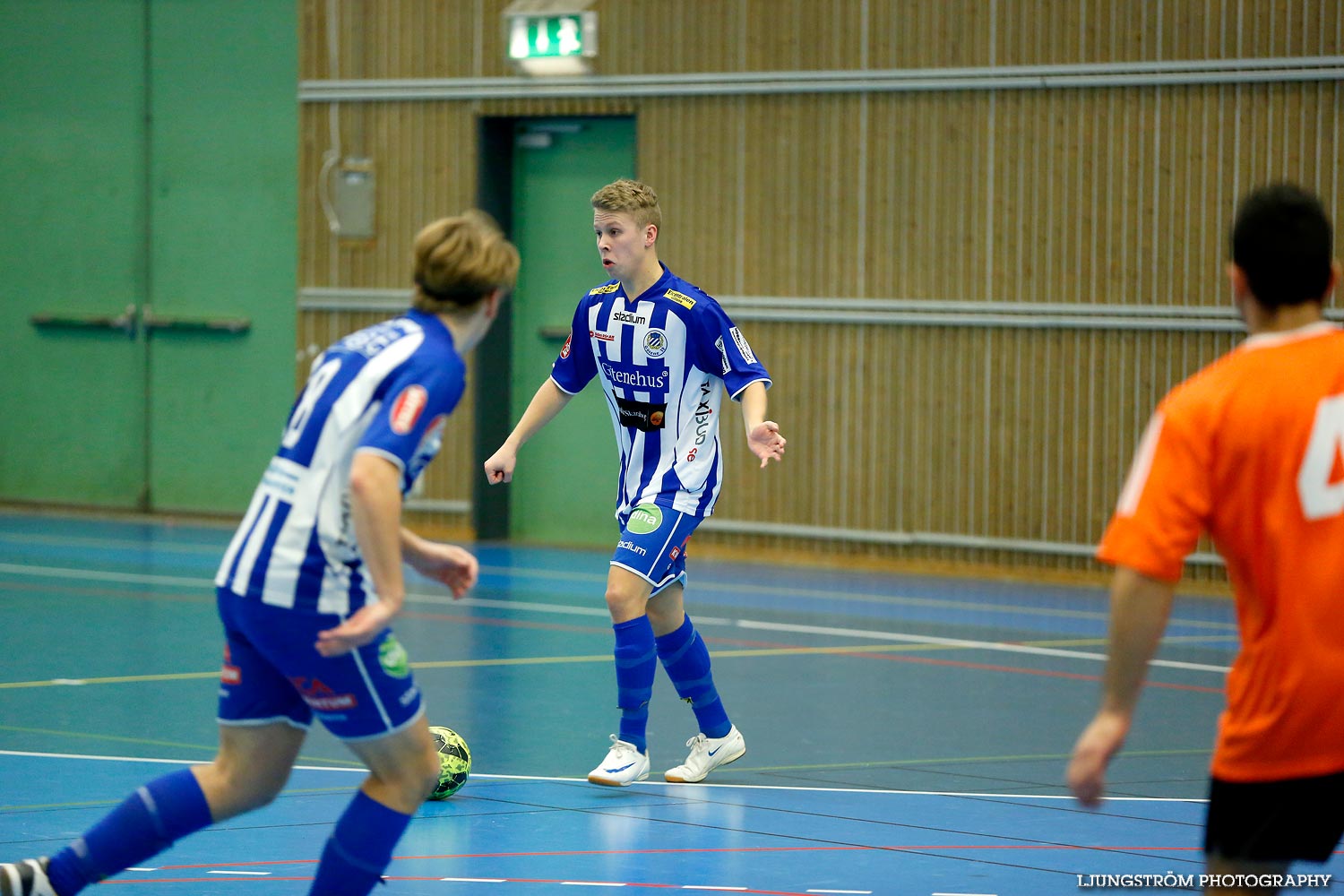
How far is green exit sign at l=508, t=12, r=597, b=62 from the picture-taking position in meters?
14.0

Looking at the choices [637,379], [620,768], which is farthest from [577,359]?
[620,768]

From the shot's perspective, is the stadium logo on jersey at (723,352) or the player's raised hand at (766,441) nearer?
the player's raised hand at (766,441)

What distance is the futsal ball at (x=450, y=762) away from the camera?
5738mm

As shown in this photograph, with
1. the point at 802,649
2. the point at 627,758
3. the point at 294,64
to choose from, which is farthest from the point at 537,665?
the point at 294,64

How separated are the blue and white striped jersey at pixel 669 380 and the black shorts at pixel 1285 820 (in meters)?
3.46

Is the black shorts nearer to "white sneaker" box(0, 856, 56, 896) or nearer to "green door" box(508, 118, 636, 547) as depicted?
"white sneaker" box(0, 856, 56, 896)

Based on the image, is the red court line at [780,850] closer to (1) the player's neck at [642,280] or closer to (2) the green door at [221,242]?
(1) the player's neck at [642,280]

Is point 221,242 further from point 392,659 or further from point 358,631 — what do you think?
point 358,631

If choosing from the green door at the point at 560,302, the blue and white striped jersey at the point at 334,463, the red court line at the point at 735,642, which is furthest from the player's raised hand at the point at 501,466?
the green door at the point at 560,302

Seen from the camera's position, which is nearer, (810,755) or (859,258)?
(810,755)

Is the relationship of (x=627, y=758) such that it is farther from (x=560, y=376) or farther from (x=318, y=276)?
(x=318, y=276)

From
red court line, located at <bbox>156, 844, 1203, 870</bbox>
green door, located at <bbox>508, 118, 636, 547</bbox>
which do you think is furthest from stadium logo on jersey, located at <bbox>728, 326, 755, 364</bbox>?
green door, located at <bbox>508, 118, 636, 547</bbox>

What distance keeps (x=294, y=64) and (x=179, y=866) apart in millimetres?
12044

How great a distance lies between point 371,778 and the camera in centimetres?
376
